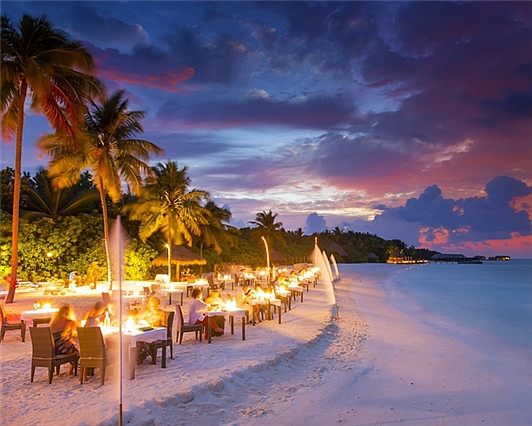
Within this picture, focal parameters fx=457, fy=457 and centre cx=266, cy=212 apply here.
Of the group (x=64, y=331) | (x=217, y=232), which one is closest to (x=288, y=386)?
(x=64, y=331)

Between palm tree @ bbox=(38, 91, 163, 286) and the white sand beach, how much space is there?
35.6ft

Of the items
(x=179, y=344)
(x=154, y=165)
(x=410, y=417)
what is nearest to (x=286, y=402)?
(x=410, y=417)

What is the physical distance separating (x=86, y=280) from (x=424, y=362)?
15.7 meters

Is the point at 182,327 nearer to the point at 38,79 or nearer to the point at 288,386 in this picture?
the point at 288,386

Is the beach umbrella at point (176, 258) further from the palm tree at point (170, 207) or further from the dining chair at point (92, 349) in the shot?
the dining chair at point (92, 349)

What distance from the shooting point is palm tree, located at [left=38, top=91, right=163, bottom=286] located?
20.4 m

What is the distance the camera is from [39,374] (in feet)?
24.7

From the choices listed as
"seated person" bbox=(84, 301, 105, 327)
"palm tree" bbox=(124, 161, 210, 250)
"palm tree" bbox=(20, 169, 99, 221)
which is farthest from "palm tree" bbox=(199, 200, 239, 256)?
"seated person" bbox=(84, 301, 105, 327)

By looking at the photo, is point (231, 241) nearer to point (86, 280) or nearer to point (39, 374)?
point (86, 280)

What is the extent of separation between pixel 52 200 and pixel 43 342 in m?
19.8

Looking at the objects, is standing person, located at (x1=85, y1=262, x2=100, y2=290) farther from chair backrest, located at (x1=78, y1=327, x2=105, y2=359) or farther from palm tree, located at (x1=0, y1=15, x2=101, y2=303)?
chair backrest, located at (x1=78, y1=327, x2=105, y2=359)

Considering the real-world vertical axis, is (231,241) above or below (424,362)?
above

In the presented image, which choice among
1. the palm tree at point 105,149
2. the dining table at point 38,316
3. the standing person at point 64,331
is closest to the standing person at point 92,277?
the palm tree at point 105,149

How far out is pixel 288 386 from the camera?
7.59 meters
